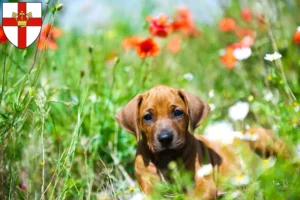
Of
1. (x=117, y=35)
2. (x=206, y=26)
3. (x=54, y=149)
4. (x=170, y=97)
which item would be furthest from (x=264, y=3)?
(x=117, y=35)

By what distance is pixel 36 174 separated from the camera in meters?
4.21

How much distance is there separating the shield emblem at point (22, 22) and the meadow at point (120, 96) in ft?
0.39

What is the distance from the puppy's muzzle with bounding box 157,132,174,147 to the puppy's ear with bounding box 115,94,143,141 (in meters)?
0.28

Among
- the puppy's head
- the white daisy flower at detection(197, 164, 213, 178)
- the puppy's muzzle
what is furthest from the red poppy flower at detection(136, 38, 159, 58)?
the white daisy flower at detection(197, 164, 213, 178)

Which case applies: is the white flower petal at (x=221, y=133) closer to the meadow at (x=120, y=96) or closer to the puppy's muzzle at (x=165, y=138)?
the meadow at (x=120, y=96)

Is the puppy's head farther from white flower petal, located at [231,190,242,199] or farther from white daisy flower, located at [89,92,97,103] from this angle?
white daisy flower, located at [89,92,97,103]

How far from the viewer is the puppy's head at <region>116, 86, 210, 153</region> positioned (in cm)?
386

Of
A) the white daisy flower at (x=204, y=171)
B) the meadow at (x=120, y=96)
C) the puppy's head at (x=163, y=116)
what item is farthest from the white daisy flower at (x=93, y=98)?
the white daisy flower at (x=204, y=171)

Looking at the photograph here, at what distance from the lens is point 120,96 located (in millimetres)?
5145

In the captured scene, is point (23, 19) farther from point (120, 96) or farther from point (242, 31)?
point (242, 31)

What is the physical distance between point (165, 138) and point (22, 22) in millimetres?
1283

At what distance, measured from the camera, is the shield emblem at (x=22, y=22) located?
157 inches

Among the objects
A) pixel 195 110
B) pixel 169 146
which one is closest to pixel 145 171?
pixel 169 146

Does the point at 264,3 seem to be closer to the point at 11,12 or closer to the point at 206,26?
the point at 11,12
